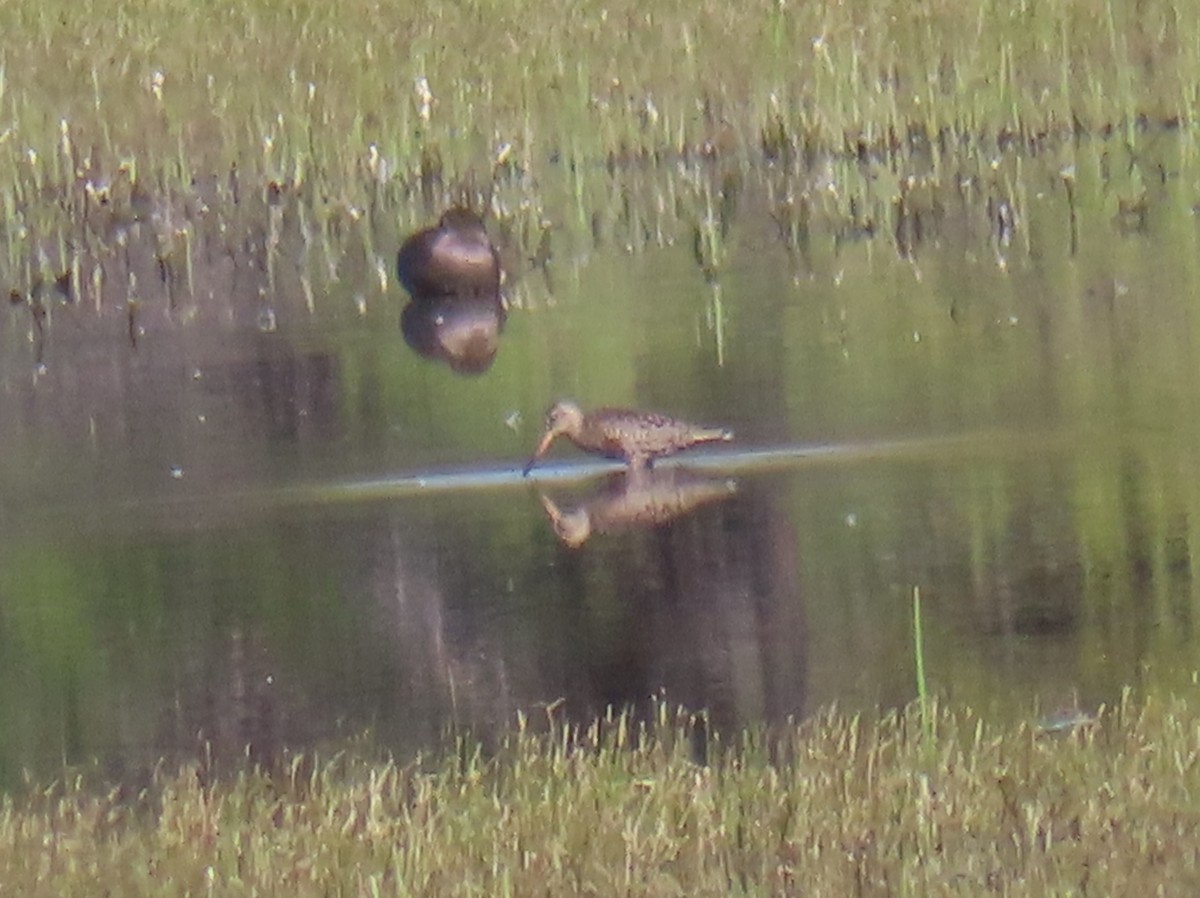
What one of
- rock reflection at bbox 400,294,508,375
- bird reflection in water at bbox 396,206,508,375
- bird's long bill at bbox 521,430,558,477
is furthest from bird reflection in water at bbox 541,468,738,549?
bird reflection in water at bbox 396,206,508,375

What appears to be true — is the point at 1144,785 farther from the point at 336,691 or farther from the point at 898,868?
the point at 336,691

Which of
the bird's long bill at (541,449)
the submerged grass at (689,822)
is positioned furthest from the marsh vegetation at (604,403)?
the bird's long bill at (541,449)

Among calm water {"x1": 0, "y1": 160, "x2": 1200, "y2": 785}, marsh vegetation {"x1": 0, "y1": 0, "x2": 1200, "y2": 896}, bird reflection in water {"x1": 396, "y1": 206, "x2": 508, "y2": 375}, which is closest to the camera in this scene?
marsh vegetation {"x1": 0, "y1": 0, "x2": 1200, "y2": 896}

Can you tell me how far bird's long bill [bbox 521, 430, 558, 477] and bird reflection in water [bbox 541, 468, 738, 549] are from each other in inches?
9.0

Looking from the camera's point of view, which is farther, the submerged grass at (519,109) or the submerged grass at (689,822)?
the submerged grass at (519,109)

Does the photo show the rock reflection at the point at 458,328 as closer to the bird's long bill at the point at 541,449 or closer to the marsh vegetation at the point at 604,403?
the marsh vegetation at the point at 604,403

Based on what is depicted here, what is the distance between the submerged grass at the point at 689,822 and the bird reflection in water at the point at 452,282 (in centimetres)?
541

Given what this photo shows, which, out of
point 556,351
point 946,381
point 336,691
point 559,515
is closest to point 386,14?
point 556,351

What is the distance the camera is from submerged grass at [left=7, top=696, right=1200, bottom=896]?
17.7 feet

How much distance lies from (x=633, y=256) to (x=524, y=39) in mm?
4675

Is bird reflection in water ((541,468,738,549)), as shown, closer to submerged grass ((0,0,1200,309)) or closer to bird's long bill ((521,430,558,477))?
bird's long bill ((521,430,558,477))

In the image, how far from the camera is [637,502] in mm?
8867

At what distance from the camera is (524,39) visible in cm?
1714

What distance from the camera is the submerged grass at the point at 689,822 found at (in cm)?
541
